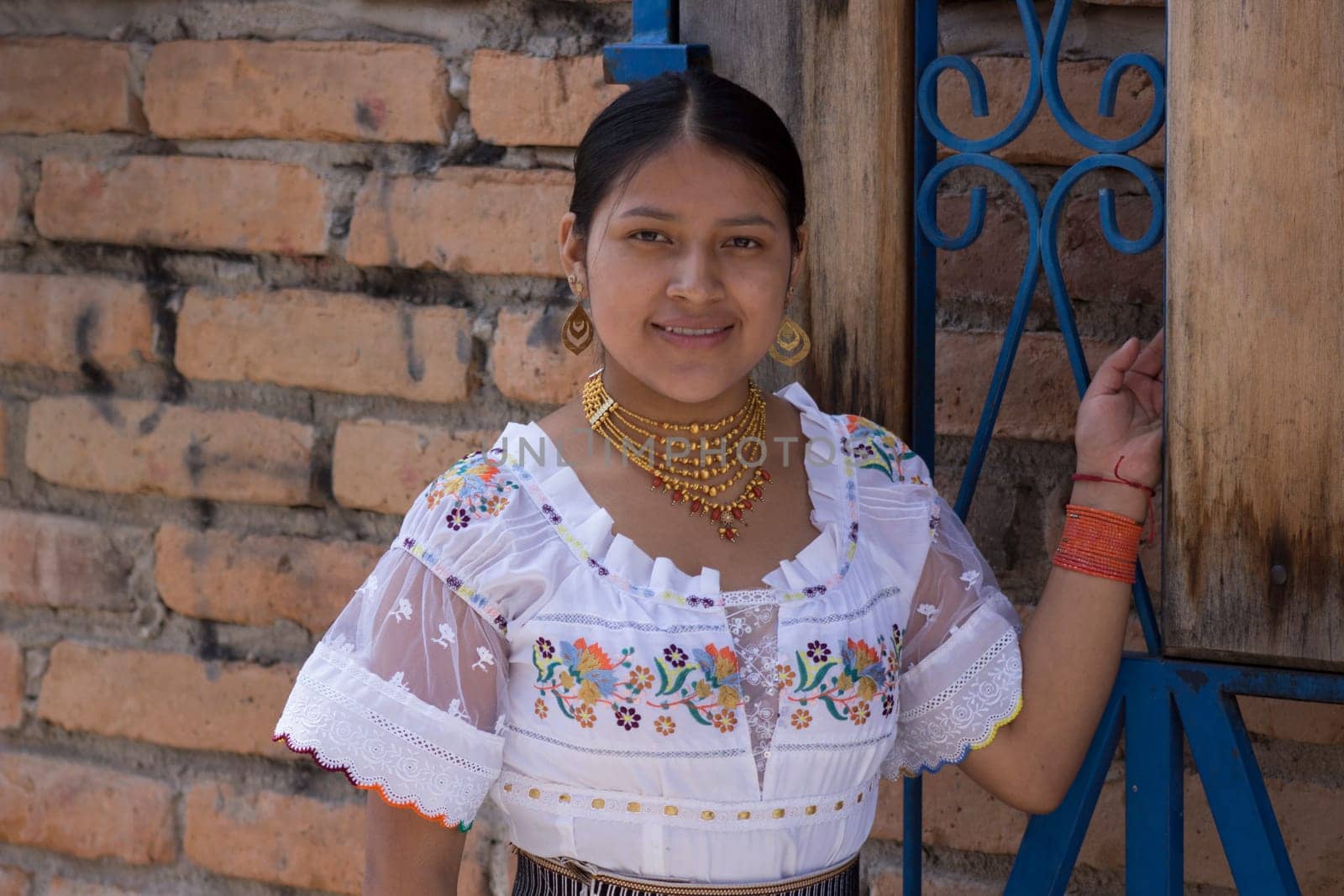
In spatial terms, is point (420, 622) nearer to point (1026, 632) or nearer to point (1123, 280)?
point (1026, 632)

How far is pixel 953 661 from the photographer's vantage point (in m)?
1.57

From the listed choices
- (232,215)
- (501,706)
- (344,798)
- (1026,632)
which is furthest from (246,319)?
(1026,632)

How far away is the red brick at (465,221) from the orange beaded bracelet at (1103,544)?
72cm

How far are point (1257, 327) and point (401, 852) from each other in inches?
35.7

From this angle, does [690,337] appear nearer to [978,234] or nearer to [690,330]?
[690,330]

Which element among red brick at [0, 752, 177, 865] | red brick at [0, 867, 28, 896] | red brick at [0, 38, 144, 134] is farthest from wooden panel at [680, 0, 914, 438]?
red brick at [0, 867, 28, 896]

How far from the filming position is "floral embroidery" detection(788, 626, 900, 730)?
4.78ft

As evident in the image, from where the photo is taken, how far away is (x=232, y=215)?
204cm

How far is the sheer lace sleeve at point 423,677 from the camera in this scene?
1405 mm

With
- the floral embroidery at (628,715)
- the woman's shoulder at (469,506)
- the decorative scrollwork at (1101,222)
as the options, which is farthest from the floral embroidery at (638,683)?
the decorative scrollwork at (1101,222)

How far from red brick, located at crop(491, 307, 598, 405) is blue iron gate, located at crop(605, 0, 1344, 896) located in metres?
0.41

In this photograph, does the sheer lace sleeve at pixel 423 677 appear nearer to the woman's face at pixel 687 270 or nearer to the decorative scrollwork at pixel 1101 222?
the woman's face at pixel 687 270

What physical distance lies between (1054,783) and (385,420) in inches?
37.2

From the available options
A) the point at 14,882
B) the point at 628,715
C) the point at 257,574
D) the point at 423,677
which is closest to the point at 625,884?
the point at 628,715
